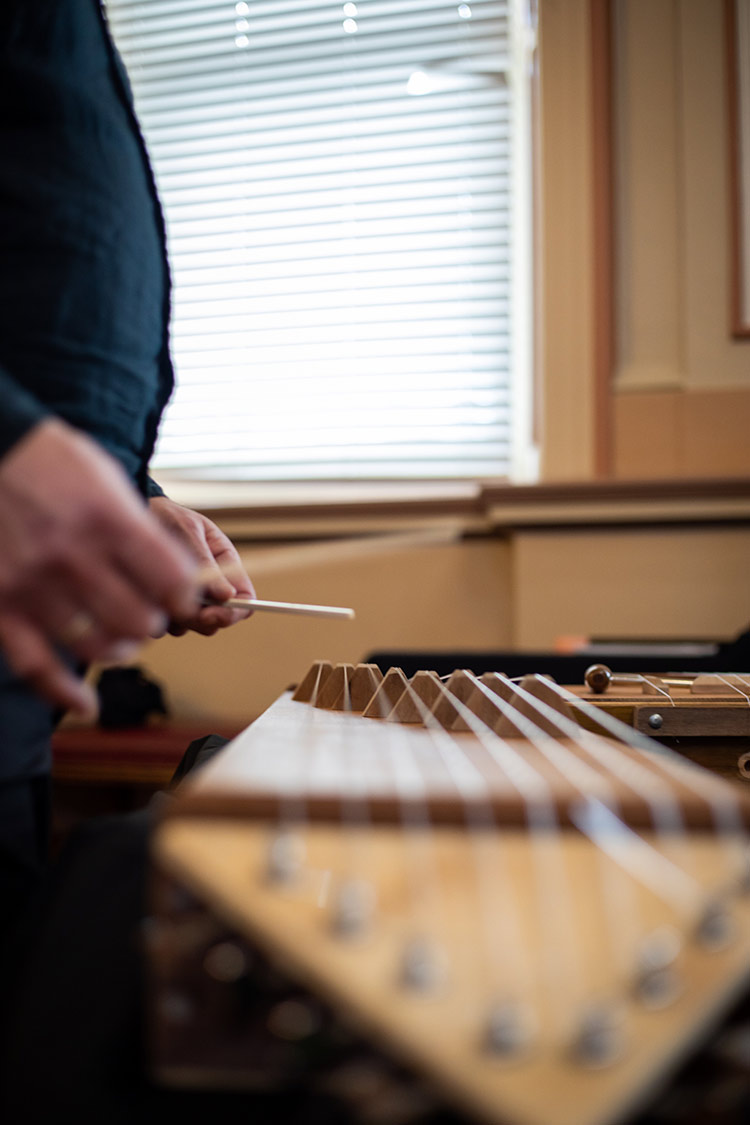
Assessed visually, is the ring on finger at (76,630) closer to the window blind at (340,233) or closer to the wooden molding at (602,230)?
the wooden molding at (602,230)

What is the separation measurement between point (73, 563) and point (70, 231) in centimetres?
39

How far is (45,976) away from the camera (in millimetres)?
391

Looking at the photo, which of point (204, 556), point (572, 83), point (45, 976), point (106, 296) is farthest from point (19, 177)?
point (572, 83)

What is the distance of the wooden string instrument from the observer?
26 centimetres

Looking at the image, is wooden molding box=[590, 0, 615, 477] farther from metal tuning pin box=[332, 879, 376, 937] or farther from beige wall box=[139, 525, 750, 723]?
metal tuning pin box=[332, 879, 376, 937]

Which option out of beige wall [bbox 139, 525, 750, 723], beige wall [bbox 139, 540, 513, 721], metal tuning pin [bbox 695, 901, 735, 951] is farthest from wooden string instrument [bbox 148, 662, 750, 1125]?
beige wall [bbox 139, 540, 513, 721]

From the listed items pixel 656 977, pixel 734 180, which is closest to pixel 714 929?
pixel 656 977

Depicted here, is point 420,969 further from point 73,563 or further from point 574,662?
point 574,662

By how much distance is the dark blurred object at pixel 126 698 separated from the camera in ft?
6.42

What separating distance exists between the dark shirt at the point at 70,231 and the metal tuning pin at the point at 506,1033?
542 mm

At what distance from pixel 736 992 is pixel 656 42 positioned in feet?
7.07

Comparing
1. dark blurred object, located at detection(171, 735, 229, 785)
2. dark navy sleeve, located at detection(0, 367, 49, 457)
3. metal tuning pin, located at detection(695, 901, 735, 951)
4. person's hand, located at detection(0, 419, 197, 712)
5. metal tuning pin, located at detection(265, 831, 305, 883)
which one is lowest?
dark blurred object, located at detection(171, 735, 229, 785)

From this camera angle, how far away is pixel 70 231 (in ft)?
2.29

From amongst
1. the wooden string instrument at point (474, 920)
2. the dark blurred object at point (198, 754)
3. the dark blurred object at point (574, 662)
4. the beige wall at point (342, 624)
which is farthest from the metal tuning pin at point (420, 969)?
the beige wall at point (342, 624)
